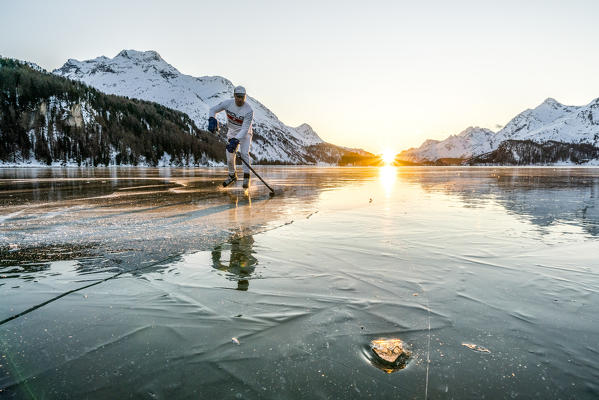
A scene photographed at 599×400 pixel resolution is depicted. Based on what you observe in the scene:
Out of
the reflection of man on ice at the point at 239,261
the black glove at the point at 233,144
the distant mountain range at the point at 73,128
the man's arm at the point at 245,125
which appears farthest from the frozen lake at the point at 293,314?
the distant mountain range at the point at 73,128

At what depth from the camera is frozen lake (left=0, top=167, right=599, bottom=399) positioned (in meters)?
1.51

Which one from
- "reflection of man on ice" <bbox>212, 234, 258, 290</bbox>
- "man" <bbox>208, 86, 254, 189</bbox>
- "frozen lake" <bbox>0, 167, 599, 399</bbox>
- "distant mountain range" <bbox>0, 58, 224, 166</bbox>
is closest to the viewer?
"frozen lake" <bbox>0, 167, 599, 399</bbox>

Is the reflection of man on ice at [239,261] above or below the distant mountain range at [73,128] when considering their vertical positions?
below

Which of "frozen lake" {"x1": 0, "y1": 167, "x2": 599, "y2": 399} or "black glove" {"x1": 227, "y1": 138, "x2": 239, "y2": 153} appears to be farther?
"black glove" {"x1": 227, "y1": 138, "x2": 239, "y2": 153}

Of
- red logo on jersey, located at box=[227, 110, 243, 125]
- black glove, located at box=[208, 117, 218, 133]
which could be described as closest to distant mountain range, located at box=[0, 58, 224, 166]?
red logo on jersey, located at box=[227, 110, 243, 125]

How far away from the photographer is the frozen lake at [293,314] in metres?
1.51

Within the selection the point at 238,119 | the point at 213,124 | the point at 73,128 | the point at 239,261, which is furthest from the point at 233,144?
the point at 73,128

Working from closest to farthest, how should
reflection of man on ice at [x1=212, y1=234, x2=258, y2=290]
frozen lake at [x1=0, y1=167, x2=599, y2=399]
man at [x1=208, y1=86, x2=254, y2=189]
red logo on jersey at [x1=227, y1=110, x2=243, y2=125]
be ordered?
frozen lake at [x1=0, y1=167, x2=599, y2=399] → reflection of man on ice at [x1=212, y1=234, x2=258, y2=290] → man at [x1=208, y1=86, x2=254, y2=189] → red logo on jersey at [x1=227, y1=110, x2=243, y2=125]

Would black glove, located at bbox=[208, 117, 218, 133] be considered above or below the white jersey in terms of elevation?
below

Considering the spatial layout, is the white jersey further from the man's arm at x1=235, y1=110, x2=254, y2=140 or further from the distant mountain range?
the distant mountain range

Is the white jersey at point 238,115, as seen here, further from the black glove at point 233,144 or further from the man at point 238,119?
the black glove at point 233,144

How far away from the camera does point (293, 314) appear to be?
85.9 inches

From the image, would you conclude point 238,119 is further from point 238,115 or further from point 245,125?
point 245,125

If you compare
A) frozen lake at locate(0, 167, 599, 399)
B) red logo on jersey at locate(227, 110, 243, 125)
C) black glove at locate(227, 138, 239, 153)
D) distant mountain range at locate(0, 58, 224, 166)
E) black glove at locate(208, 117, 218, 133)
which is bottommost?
frozen lake at locate(0, 167, 599, 399)
